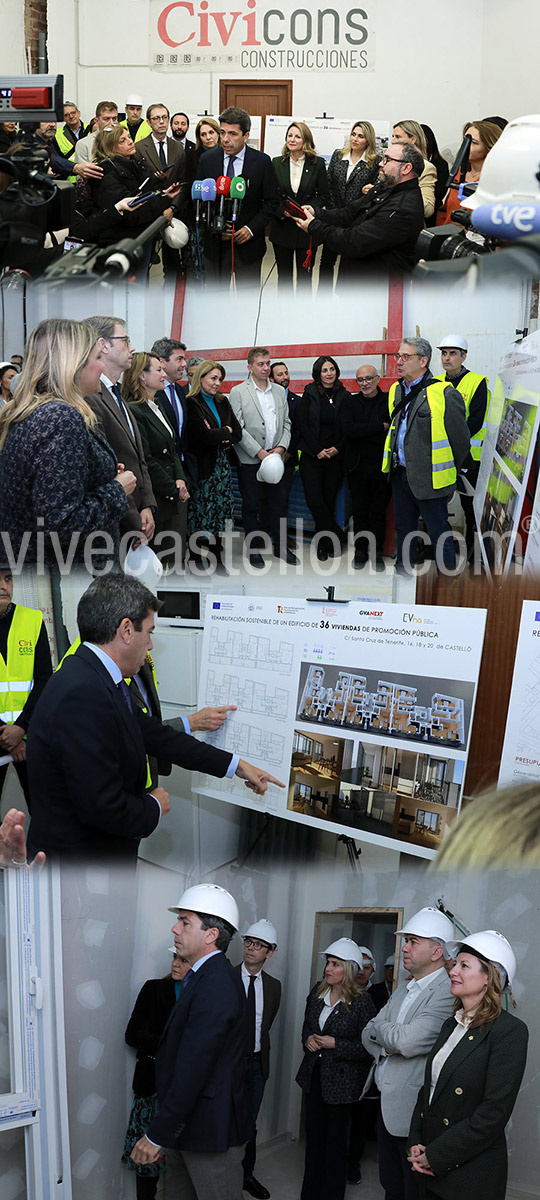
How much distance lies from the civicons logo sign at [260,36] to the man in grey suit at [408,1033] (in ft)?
18.3

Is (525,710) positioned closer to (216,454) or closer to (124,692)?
(124,692)

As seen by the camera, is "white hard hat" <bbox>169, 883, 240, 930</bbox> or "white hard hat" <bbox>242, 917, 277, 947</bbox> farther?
"white hard hat" <bbox>242, 917, 277, 947</bbox>

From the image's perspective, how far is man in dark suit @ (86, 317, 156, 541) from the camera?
3.39 meters

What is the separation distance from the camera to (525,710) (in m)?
2.98

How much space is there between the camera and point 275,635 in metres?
3.63

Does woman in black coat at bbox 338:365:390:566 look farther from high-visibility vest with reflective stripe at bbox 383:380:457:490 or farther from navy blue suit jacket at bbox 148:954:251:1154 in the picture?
navy blue suit jacket at bbox 148:954:251:1154

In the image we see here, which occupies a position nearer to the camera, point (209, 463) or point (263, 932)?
point (263, 932)

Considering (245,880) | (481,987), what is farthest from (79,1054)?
(481,987)

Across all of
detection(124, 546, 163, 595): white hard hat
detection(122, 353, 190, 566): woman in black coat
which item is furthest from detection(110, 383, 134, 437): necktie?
detection(124, 546, 163, 595): white hard hat

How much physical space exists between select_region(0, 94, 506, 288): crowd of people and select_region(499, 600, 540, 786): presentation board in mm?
2202

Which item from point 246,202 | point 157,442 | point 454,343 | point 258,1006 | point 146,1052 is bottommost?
point 258,1006

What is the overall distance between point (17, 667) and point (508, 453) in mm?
1756

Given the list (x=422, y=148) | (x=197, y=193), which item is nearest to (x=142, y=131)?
(x=197, y=193)

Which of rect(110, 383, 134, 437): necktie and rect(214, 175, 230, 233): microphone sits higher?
rect(214, 175, 230, 233): microphone
